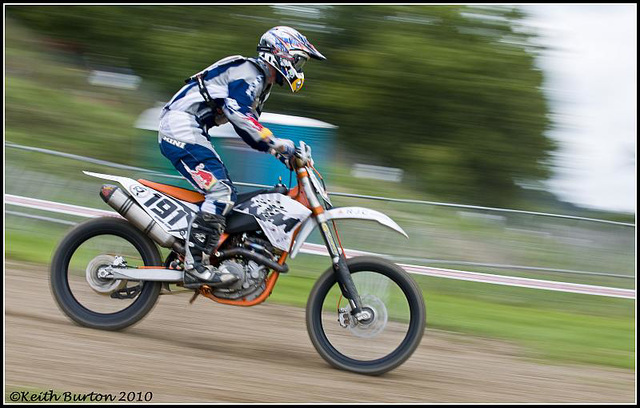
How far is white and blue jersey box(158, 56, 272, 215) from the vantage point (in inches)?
234

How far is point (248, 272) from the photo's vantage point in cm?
595

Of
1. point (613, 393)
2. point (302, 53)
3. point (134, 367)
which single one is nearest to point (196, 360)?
point (134, 367)

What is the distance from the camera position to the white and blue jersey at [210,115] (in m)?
5.94

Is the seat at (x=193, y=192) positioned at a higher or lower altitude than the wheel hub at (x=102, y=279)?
higher

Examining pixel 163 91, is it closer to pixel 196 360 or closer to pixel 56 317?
pixel 56 317

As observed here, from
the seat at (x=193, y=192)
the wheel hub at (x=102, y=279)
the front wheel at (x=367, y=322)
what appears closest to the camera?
the front wheel at (x=367, y=322)

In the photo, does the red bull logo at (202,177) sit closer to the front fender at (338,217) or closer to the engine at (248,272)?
the engine at (248,272)

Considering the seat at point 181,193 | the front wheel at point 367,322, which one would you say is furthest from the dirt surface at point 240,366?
the seat at point 181,193

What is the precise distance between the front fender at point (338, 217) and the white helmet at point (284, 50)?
100cm

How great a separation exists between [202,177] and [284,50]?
1.17 metres

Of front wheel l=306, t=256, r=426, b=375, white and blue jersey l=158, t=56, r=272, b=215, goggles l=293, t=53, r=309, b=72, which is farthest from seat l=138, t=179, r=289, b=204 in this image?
goggles l=293, t=53, r=309, b=72

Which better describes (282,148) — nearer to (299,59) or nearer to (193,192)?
(299,59)

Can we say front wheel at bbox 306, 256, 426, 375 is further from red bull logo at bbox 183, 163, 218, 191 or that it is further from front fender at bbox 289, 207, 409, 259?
red bull logo at bbox 183, 163, 218, 191

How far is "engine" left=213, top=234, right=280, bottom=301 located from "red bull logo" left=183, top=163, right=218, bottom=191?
1.58 ft
